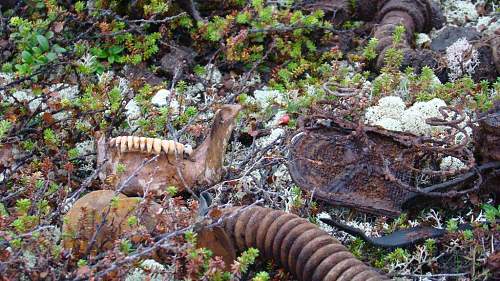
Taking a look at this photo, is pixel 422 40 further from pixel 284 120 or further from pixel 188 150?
pixel 188 150

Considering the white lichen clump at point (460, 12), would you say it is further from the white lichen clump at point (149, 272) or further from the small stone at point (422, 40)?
the white lichen clump at point (149, 272)

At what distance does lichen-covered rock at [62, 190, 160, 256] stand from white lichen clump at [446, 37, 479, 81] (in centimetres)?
240

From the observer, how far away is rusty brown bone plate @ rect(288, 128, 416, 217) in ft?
12.3

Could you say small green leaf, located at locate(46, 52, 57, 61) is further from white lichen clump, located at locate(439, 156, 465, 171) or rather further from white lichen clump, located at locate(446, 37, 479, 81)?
white lichen clump, located at locate(446, 37, 479, 81)

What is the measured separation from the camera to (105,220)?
296 cm

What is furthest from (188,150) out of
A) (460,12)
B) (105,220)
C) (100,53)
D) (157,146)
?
(460,12)

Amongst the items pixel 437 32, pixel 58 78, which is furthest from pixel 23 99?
pixel 437 32

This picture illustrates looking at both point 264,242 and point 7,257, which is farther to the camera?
point 264,242

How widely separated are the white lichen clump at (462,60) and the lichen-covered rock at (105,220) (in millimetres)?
2398

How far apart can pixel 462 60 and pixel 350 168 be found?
1.39m

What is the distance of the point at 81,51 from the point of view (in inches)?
188

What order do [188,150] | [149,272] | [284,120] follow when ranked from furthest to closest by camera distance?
1. [284,120]
2. [188,150]
3. [149,272]

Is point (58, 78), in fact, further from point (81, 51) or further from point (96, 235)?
point (96, 235)

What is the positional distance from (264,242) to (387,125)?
3.77 feet
